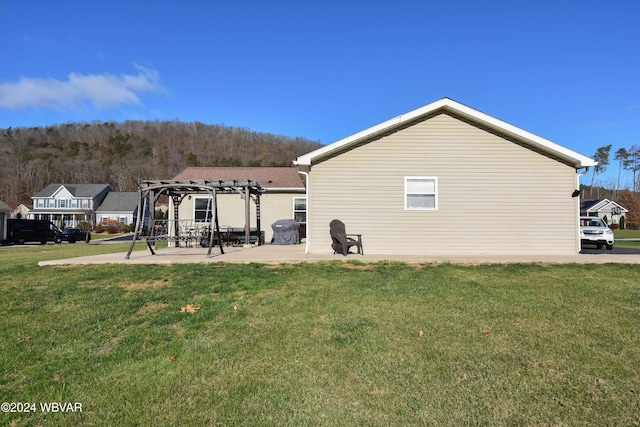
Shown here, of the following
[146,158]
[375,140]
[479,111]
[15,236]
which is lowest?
[15,236]

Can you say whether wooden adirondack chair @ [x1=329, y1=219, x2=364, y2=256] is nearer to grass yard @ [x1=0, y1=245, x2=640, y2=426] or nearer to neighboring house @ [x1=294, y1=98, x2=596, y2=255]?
neighboring house @ [x1=294, y1=98, x2=596, y2=255]

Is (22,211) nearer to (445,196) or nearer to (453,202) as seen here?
(445,196)

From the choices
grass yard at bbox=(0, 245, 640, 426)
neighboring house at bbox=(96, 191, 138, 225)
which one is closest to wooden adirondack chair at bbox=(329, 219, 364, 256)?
grass yard at bbox=(0, 245, 640, 426)

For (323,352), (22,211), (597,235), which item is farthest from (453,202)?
→ (22,211)

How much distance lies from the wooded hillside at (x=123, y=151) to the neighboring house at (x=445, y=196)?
168 ft

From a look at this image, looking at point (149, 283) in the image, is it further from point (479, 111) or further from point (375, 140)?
point (479, 111)

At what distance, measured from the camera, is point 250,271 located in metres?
6.68

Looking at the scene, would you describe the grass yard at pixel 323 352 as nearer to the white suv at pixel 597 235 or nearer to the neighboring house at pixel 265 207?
the neighboring house at pixel 265 207

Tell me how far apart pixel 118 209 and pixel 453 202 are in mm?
50974

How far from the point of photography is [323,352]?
3113 mm

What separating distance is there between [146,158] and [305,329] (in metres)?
85.5

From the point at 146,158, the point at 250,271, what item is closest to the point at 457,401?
the point at 250,271

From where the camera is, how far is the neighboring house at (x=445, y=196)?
1007 centimetres

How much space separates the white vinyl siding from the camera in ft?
33.0
